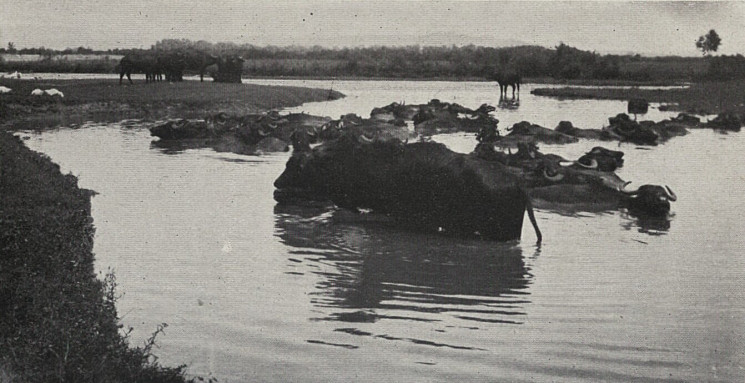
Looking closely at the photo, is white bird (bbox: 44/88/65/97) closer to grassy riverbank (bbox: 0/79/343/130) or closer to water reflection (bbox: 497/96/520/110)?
grassy riverbank (bbox: 0/79/343/130)

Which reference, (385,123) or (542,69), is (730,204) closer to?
(385,123)

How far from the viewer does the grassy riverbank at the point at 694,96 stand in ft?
122

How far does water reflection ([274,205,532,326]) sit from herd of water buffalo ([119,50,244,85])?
99.5 feet

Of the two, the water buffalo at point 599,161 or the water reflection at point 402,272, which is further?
the water buffalo at point 599,161

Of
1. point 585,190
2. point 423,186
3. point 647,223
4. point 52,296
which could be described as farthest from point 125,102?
point 52,296

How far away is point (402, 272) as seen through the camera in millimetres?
9531

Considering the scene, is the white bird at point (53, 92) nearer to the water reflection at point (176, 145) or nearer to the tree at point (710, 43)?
the water reflection at point (176, 145)

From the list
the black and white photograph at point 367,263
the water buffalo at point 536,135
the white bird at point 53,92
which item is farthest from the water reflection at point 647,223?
the white bird at point 53,92

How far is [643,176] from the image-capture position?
17.8 metres

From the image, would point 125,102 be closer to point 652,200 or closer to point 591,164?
point 591,164

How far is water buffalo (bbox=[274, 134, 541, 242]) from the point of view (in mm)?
10805

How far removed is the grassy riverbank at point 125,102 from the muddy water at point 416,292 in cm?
1655

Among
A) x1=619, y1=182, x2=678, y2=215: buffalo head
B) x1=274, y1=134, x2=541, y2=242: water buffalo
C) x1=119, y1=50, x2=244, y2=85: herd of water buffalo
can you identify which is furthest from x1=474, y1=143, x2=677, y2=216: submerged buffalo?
x1=119, y1=50, x2=244, y2=85: herd of water buffalo

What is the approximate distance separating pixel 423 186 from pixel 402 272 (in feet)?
7.25
